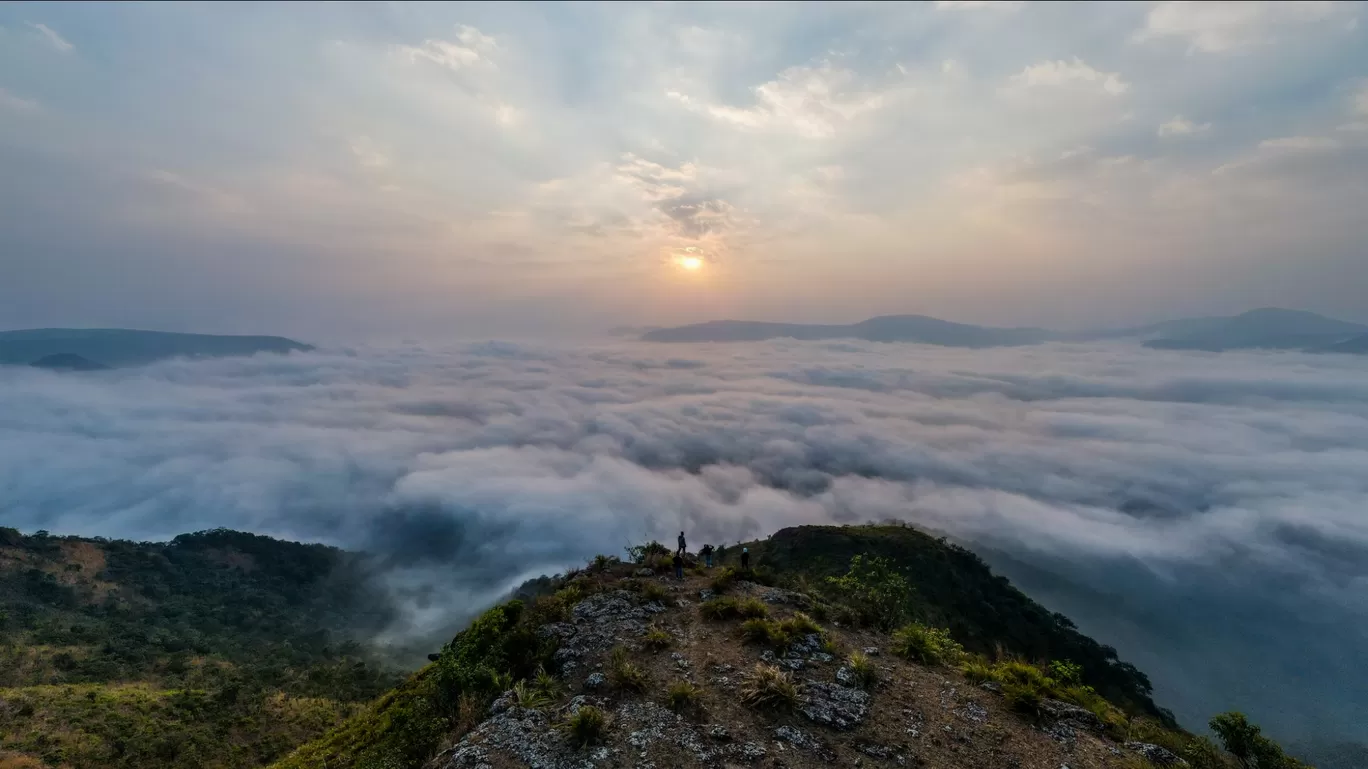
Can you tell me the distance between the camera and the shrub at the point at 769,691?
1359 centimetres

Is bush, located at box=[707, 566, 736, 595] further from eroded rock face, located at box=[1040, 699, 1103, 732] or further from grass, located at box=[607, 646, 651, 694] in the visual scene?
eroded rock face, located at box=[1040, 699, 1103, 732]

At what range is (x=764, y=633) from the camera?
56.5 feet

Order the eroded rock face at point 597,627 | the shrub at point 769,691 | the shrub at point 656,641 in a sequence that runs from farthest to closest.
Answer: the shrub at point 656,641 < the eroded rock face at point 597,627 < the shrub at point 769,691

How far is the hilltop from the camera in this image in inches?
475

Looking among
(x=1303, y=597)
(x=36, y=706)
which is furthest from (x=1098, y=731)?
(x=1303, y=597)

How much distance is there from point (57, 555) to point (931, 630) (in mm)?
127279

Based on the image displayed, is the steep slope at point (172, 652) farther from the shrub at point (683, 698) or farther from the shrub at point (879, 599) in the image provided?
the shrub at point (879, 599)

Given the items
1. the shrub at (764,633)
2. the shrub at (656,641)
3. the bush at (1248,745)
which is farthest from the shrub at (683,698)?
the bush at (1248,745)

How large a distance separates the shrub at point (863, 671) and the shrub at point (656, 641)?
5.68 m

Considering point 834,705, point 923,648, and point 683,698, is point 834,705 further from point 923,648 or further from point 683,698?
point 923,648

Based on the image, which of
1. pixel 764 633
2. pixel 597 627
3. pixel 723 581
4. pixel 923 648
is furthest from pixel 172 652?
pixel 923 648

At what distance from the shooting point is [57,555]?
270 feet

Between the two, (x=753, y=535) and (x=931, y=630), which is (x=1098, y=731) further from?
(x=753, y=535)

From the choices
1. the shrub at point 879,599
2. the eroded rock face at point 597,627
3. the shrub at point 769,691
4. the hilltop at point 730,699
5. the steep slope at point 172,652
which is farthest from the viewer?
the steep slope at point 172,652
